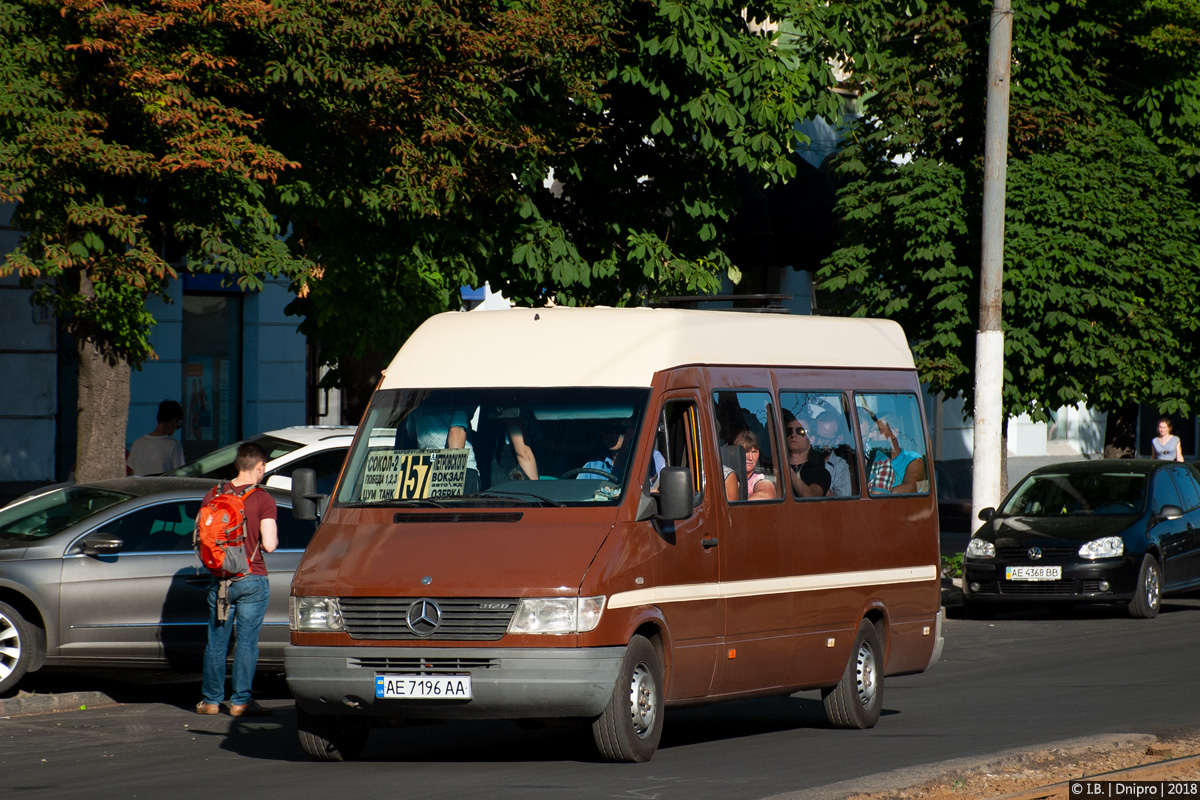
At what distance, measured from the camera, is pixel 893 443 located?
11.2m

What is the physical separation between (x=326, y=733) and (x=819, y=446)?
3438 mm

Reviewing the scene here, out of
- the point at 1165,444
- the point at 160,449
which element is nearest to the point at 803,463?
the point at 160,449

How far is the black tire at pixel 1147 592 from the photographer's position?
17.7m

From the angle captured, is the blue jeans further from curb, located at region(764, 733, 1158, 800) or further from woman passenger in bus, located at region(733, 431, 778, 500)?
curb, located at region(764, 733, 1158, 800)

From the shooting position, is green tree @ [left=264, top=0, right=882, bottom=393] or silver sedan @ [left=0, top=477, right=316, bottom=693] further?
green tree @ [left=264, top=0, right=882, bottom=393]

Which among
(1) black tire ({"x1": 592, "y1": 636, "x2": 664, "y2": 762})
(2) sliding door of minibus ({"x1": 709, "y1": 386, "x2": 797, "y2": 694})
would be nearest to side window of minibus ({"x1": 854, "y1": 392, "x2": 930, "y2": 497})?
(2) sliding door of minibus ({"x1": 709, "y1": 386, "x2": 797, "y2": 694})

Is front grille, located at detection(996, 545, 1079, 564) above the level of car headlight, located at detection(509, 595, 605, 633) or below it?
below

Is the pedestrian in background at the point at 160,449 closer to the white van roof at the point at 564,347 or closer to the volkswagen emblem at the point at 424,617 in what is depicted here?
the white van roof at the point at 564,347

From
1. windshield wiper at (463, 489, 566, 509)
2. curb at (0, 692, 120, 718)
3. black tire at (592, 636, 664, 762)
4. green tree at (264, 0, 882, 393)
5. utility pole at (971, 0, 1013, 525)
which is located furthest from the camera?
utility pole at (971, 0, 1013, 525)

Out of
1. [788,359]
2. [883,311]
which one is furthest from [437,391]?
[883,311]

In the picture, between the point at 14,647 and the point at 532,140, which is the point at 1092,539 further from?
the point at 14,647

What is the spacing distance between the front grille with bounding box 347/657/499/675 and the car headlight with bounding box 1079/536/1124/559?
10929 mm

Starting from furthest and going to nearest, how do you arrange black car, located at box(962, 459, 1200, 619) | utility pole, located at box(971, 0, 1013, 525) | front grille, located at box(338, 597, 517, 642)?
1. utility pole, located at box(971, 0, 1013, 525)
2. black car, located at box(962, 459, 1200, 619)
3. front grille, located at box(338, 597, 517, 642)

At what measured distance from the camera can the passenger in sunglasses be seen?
10188 mm
